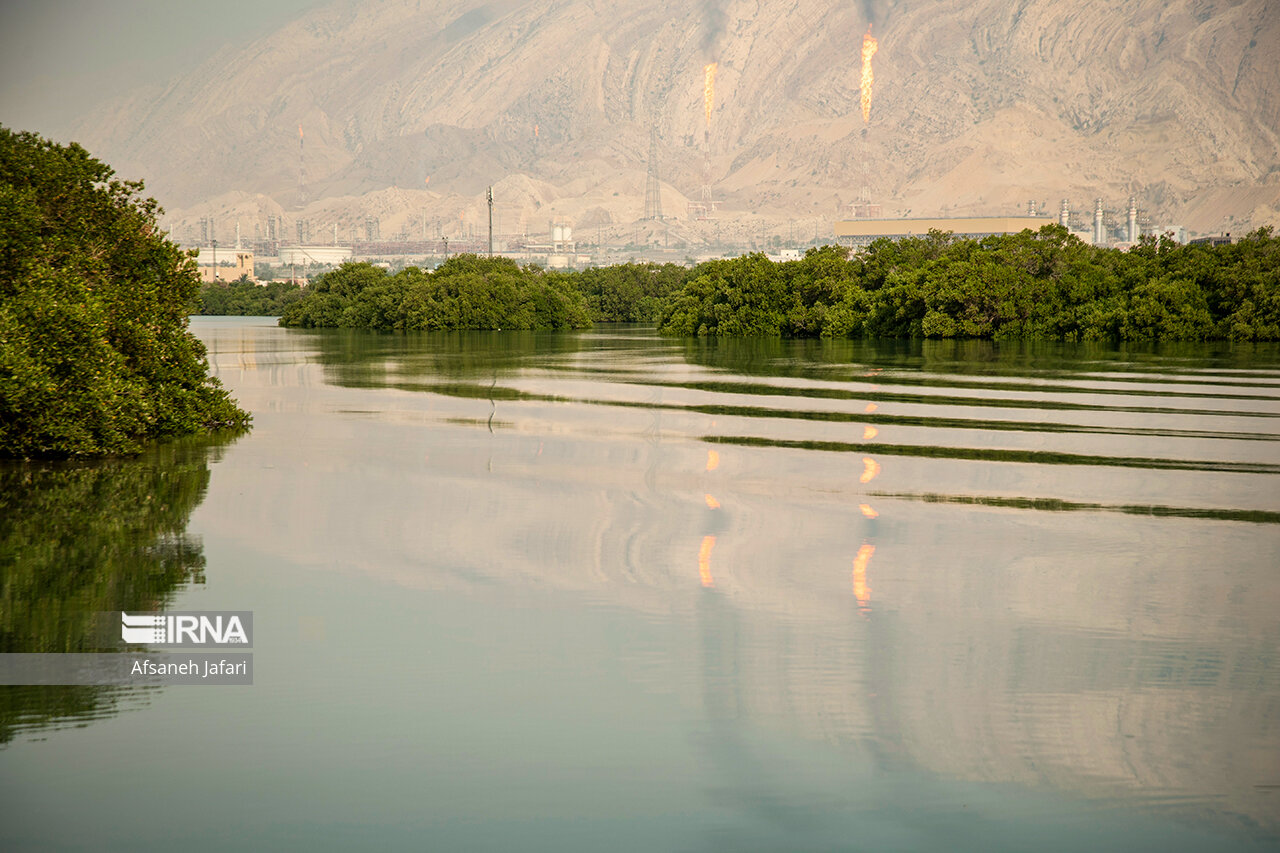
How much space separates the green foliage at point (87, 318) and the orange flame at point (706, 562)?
1047 centimetres

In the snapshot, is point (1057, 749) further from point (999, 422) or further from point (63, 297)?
point (999, 422)

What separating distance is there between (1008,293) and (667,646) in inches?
2549

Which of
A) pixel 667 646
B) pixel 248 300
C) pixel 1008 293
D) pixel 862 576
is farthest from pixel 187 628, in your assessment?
pixel 248 300

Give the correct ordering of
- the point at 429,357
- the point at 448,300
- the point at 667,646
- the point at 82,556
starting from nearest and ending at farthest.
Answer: the point at 667,646
the point at 82,556
the point at 429,357
the point at 448,300

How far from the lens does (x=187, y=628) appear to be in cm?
983

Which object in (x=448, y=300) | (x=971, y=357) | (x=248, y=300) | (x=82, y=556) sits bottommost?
(x=82, y=556)

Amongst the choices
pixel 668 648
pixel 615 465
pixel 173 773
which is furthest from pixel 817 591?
pixel 615 465

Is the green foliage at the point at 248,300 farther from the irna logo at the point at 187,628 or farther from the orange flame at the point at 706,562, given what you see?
the irna logo at the point at 187,628

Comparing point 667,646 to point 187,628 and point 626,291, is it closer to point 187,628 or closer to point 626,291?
point 187,628

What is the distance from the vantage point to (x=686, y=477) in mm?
18188

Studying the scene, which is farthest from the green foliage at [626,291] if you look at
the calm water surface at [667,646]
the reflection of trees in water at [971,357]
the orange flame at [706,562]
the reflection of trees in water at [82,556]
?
the orange flame at [706,562]

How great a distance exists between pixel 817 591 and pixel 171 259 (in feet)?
55.3

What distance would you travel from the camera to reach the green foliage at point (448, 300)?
3994 inches

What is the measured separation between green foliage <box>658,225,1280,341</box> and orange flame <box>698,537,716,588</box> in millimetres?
58184
